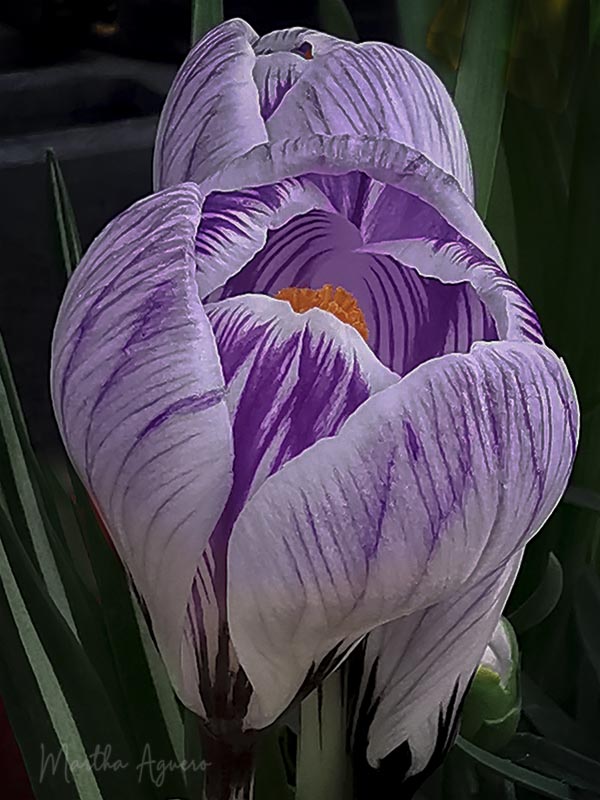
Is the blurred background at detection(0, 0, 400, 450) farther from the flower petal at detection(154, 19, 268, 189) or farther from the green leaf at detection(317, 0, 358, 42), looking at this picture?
the flower petal at detection(154, 19, 268, 189)

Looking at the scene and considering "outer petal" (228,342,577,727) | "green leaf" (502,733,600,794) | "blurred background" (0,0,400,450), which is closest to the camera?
"outer petal" (228,342,577,727)

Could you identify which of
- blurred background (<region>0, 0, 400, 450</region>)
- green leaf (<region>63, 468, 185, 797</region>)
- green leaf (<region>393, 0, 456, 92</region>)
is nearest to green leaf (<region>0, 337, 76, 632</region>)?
green leaf (<region>63, 468, 185, 797</region>)

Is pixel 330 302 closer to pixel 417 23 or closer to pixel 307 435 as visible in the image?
pixel 307 435

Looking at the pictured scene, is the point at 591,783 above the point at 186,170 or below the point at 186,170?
below

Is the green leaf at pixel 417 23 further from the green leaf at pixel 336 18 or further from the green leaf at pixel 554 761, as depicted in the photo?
the green leaf at pixel 554 761

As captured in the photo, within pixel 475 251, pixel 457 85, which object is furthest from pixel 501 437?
pixel 457 85

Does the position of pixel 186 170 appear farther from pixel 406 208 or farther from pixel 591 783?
pixel 591 783
